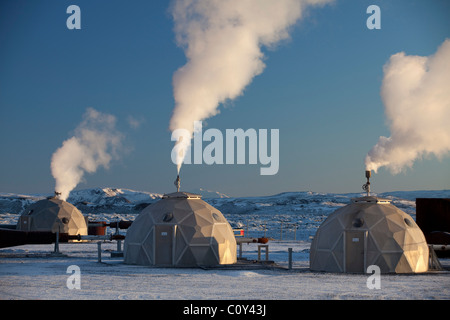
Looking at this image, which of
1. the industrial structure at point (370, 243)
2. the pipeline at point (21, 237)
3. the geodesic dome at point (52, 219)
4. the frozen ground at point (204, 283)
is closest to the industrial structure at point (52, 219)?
the geodesic dome at point (52, 219)

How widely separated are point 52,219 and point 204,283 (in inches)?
1188

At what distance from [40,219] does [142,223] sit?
22695 millimetres

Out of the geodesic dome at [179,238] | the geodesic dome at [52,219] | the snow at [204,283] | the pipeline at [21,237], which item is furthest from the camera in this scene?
the geodesic dome at [52,219]

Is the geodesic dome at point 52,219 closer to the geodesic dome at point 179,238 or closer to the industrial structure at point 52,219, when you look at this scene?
the industrial structure at point 52,219

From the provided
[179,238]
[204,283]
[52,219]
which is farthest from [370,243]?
[52,219]

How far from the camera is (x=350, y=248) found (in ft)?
83.8

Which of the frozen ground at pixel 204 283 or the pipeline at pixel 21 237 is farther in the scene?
the pipeline at pixel 21 237

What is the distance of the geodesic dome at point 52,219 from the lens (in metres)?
48.2

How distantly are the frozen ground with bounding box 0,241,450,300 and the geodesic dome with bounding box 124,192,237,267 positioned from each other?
1041 mm

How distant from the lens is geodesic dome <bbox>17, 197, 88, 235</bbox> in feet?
158

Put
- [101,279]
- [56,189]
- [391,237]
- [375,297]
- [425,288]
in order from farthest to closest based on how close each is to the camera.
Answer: [56,189] < [391,237] < [101,279] < [425,288] < [375,297]

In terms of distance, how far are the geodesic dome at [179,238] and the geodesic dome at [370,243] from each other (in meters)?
4.75
